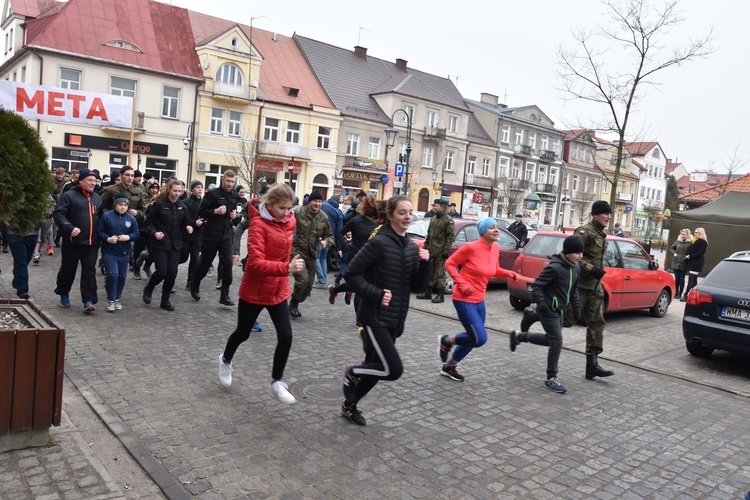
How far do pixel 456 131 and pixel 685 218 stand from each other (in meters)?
31.9

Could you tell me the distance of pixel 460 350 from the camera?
21.5 ft

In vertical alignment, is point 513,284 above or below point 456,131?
below

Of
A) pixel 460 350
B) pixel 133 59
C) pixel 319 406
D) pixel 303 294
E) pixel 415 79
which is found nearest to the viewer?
pixel 319 406

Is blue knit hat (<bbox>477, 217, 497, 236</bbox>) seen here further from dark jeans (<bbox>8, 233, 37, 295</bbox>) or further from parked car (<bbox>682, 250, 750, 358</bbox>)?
dark jeans (<bbox>8, 233, 37, 295</bbox>)

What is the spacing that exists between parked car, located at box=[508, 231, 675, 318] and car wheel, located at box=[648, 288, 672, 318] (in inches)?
1.7

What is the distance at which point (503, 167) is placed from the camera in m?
56.9

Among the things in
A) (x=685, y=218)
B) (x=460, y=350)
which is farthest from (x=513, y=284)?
(x=685, y=218)

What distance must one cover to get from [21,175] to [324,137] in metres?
38.2

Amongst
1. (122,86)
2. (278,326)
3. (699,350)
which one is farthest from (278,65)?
(278,326)

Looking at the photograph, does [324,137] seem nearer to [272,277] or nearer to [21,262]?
[21,262]

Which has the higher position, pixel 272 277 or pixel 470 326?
pixel 272 277

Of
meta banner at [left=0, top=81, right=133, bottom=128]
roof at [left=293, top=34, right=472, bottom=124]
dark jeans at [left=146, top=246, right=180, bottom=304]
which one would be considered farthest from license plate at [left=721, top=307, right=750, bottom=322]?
roof at [left=293, top=34, right=472, bottom=124]

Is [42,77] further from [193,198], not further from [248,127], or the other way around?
[193,198]

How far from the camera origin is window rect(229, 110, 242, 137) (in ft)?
122
